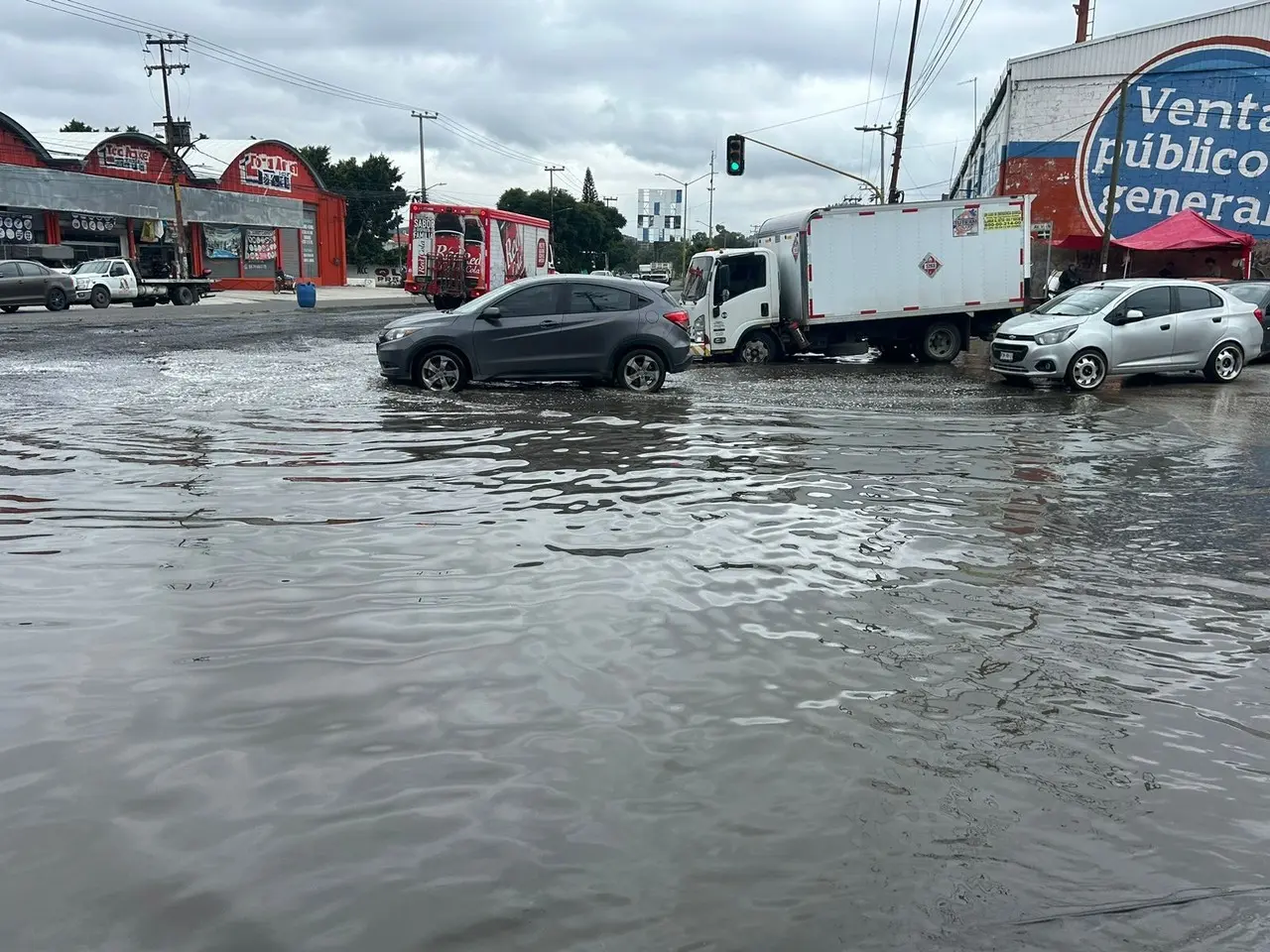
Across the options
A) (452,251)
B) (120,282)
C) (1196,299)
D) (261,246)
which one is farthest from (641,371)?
(261,246)

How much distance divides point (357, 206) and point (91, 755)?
9345cm

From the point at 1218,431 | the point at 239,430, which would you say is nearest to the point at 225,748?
the point at 239,430

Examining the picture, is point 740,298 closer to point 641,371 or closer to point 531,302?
point 641,371

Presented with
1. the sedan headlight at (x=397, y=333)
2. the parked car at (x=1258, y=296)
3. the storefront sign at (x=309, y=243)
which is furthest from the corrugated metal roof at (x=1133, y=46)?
the storefront sign at (x=309, y=243)

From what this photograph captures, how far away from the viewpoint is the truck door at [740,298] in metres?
19.1

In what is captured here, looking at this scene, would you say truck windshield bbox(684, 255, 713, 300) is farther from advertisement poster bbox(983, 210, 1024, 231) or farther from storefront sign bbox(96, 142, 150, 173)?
storefront sign bbox(96, 142, 150, 173)

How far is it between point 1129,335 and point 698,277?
7.32m

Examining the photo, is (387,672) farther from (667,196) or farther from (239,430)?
(667,196)

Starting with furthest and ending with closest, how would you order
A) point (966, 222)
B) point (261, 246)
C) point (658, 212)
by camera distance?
point (658, 212)
point (261, 246)
point (966, 222)

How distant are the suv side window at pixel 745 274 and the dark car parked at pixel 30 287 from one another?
24.1 meters

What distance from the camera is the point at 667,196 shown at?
460 feet

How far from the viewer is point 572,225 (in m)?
101

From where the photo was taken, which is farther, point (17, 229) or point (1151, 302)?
point (17, 229)

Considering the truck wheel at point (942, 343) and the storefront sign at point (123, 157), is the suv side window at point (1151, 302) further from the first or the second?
the storefront sign at point (123, 157)
